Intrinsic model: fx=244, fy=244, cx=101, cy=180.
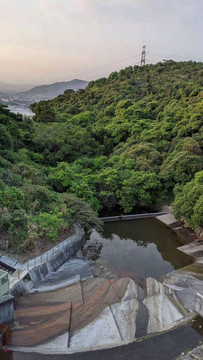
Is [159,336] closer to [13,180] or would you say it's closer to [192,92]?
[13,180]

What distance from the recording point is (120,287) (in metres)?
12.1

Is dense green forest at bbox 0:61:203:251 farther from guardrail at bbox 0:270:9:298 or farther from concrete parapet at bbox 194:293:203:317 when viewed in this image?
concrete parapet at bbox 194:293:203:317

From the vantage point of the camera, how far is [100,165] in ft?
86.8

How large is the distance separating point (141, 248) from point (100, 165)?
11266 millimetres

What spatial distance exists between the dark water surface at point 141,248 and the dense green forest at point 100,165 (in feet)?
6.45

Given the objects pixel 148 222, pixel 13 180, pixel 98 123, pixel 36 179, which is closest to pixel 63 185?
pixel 36 179

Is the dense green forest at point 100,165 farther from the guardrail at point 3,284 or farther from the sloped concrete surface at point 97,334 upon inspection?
the sloped concrete surface at point 97,334

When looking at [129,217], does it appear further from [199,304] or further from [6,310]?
[6,310]

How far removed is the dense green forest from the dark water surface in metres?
1.96

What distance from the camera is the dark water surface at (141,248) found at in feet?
49.8

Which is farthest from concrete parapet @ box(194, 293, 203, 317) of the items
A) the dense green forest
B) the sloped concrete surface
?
the dense green forest

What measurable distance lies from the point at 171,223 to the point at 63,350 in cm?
1459

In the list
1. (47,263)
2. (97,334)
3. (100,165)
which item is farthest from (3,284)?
(100,165)

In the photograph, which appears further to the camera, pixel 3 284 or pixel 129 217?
pixel 129 217
